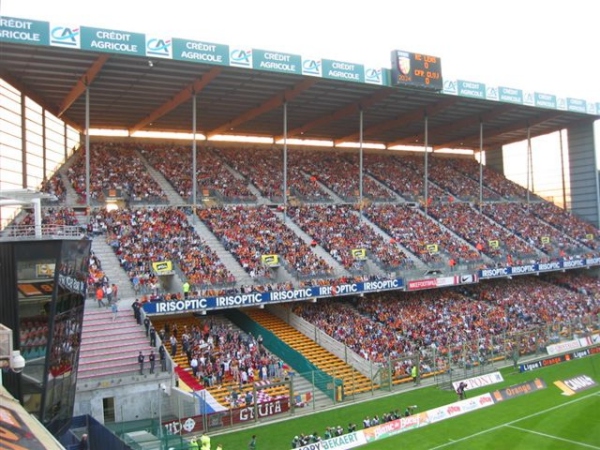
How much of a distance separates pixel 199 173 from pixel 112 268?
1603 centimetres

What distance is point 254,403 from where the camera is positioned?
81.8 ft

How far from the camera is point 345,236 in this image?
41.1 meters

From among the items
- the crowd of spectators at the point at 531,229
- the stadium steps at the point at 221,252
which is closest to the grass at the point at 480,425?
the stadium steps at the point at 221,252

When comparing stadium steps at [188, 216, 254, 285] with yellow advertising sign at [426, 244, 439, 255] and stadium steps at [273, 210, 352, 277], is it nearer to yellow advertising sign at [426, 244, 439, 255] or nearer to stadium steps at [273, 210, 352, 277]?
stadium steps at [273, 210, 352, 277]

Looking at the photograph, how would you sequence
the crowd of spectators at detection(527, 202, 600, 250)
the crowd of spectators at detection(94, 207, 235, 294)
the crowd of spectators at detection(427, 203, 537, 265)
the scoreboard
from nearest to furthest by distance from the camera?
the crowd of spectators at detection(94, 207, 235, 294)
the scoreboard
the crowd of spectators at detection(427, 203, 537, 265)
the crowd of spectators at detection(527, 202, 600, 250)

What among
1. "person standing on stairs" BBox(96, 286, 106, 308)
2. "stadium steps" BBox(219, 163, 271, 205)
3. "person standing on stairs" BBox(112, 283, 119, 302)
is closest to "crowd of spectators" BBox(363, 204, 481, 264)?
"stadium steps" BBox(219, 163, 271, 205)

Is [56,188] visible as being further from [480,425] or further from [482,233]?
[482,233]

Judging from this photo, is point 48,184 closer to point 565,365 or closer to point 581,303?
point 565,365

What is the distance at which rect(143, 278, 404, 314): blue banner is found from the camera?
91.5 feet

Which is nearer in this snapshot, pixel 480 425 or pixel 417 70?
pixel 480 425

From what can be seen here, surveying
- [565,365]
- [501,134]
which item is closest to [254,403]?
[565,365]

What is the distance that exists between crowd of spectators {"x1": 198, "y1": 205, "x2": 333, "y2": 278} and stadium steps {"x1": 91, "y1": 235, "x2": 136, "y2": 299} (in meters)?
6.83

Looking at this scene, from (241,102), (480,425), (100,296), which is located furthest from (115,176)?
(480,425)

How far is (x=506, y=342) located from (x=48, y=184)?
98.0 feet
